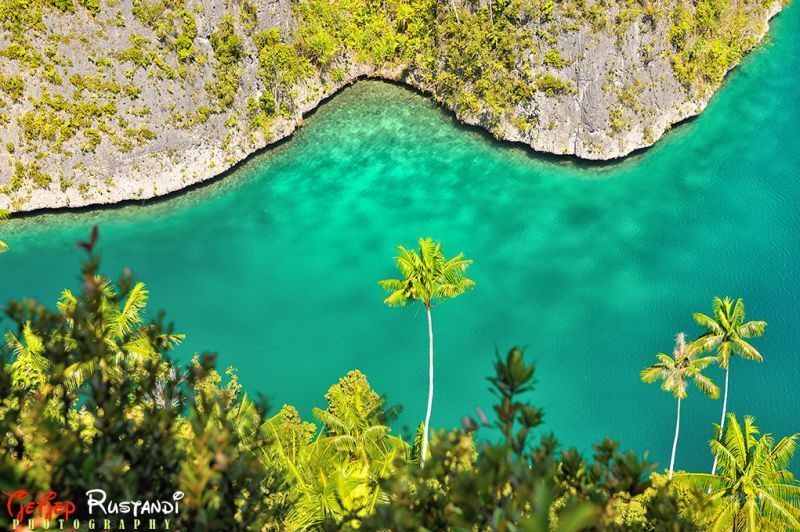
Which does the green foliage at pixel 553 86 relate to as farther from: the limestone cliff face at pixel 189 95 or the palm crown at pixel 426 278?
the palm crown at pixel 426 278

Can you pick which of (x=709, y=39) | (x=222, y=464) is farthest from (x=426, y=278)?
(x=709, y=39)

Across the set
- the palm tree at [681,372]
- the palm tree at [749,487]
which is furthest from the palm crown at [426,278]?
the palm tree at [749,487]

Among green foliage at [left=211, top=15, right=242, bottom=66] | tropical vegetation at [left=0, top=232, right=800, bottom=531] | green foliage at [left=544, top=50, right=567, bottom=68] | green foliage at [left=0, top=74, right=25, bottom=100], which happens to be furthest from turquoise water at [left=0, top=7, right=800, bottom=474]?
tropical vegetation at [left=0, top=232, right=800, bottom=531]

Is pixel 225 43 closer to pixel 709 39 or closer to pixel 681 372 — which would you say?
pixel 709 39

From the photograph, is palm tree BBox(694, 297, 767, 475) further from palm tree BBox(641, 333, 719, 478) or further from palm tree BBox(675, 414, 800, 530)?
palm tree BBox(675, 414, 800, 530)

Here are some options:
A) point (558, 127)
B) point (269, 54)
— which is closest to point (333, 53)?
point (269, 54)

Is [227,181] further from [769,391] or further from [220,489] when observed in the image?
[220,489]
